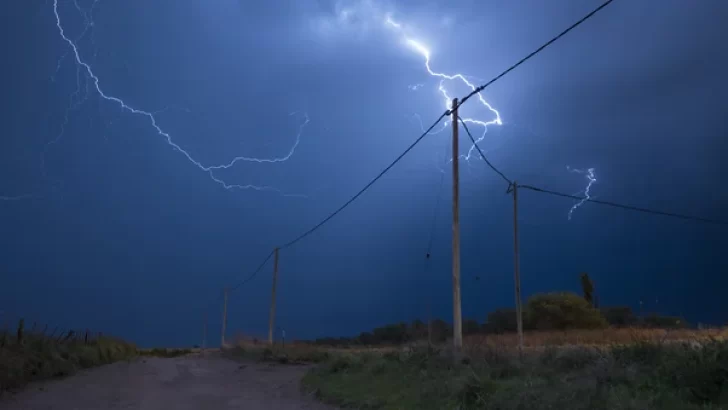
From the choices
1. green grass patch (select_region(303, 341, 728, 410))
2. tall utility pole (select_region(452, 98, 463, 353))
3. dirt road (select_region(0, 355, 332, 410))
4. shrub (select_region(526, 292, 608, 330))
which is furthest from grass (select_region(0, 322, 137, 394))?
shrub (select_region(526, 292, 608, 330))

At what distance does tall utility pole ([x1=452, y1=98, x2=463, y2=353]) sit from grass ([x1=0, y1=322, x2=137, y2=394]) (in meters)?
10.0

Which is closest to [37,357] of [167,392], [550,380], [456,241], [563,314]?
[167,392]

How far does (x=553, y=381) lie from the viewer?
28.5ft

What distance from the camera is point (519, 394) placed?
7.79 meters

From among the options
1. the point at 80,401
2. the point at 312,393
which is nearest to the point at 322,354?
the point at 312,393

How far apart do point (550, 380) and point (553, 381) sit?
0.14 metres

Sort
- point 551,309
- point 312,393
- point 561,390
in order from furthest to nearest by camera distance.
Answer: point 551,309 → point 312,393 → point 561,390

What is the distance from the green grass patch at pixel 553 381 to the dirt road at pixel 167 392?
3.82ft

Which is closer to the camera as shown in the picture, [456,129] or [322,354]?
[456,129]

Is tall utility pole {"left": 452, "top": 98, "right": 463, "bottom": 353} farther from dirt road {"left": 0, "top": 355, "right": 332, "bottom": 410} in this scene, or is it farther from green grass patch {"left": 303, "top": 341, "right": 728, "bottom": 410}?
dirt road {"left": 0, "top": 355, "right": 332, "bottom": 410}

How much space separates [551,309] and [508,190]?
17.0 metres

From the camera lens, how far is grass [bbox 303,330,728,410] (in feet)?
23.0

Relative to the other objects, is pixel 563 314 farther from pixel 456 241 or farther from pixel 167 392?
pixel 167 392

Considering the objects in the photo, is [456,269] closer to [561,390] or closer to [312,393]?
[312,393]
